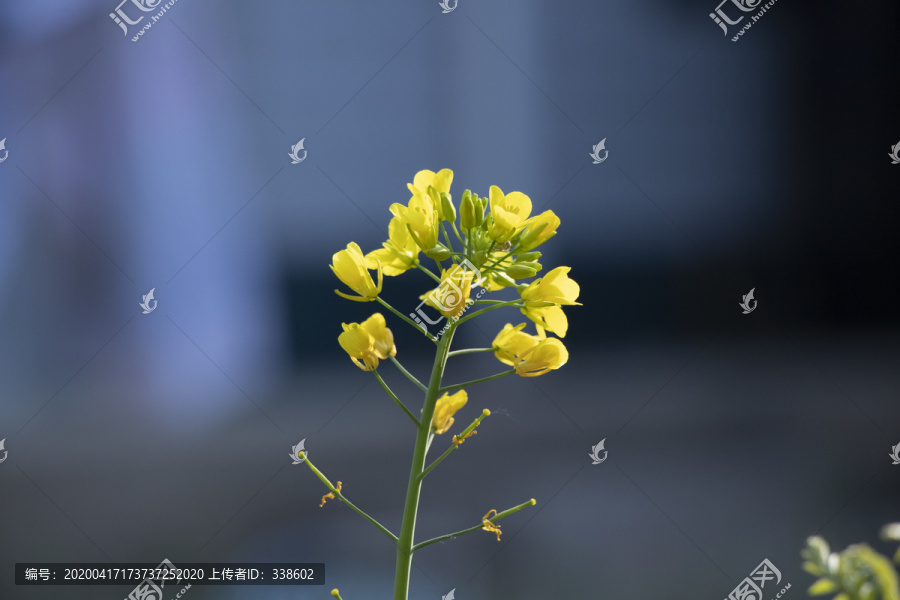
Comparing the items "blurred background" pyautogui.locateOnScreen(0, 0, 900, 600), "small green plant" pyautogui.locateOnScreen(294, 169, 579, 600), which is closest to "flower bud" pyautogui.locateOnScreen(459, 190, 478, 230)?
"small green plant" pyautogui.locateOnScreen(294, 169, 579, 600)

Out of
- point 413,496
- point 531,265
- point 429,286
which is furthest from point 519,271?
point 429,286

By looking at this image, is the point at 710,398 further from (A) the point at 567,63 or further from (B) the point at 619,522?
(A) the point at 567,63

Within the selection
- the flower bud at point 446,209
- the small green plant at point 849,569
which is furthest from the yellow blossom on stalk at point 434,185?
the small green plant at point 849,569

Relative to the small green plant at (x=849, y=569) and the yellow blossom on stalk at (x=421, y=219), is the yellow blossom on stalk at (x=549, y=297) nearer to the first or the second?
the yellow blossom on stalk at (x=421, y=219)

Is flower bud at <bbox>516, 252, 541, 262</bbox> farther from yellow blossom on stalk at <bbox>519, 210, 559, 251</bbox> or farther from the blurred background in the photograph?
the blurred background

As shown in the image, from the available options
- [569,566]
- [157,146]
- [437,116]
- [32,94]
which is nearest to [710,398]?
[569,566]

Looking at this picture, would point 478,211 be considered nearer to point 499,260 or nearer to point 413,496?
point 499,260
